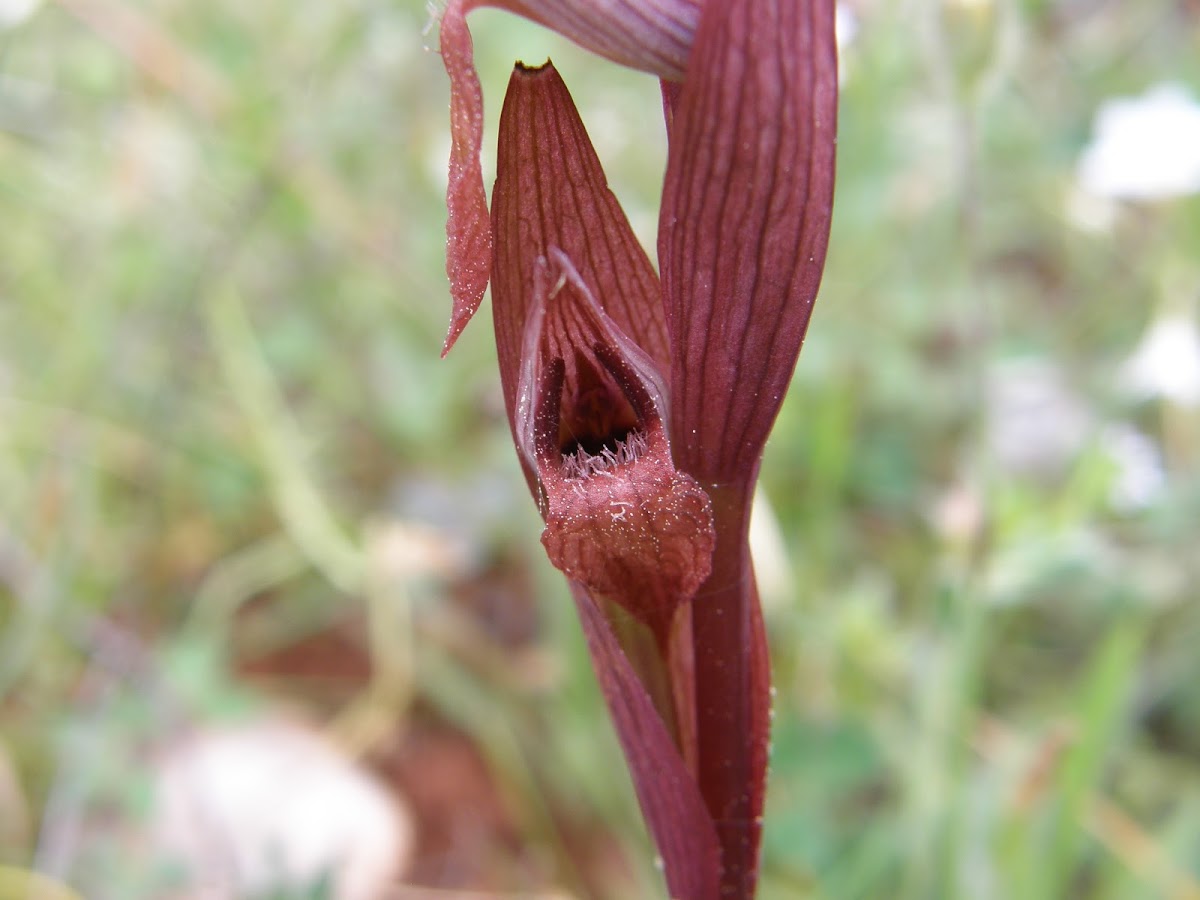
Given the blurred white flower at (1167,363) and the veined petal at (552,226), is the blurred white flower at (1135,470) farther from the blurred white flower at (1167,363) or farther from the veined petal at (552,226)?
the veined petal at (552,226)

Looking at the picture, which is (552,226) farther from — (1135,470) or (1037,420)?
(1037,420)

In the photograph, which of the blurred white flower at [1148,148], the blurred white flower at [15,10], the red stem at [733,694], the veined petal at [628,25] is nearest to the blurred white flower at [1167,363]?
the blurred white flower at [1148,148]

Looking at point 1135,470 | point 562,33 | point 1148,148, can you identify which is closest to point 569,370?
point 562,33

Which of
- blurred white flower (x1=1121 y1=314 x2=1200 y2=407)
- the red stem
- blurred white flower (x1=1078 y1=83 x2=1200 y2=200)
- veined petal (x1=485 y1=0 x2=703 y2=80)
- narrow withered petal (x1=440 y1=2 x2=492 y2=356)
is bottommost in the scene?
the red stem

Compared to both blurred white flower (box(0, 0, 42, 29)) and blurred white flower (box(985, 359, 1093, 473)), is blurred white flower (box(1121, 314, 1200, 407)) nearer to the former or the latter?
blurred white flower (box(985, 359, 1093, 473))

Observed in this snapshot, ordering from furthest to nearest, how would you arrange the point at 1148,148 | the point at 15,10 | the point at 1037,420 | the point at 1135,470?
the point at 1037,420
the point at 15,10
the point at 1148,148
the point at 1135,470

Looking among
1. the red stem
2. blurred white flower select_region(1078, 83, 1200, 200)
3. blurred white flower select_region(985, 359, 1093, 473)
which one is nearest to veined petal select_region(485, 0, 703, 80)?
the red stem

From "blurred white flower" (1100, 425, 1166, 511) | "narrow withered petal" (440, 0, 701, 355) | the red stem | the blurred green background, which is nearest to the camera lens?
"narrow withered petal" (440, 0, 701, 355)
